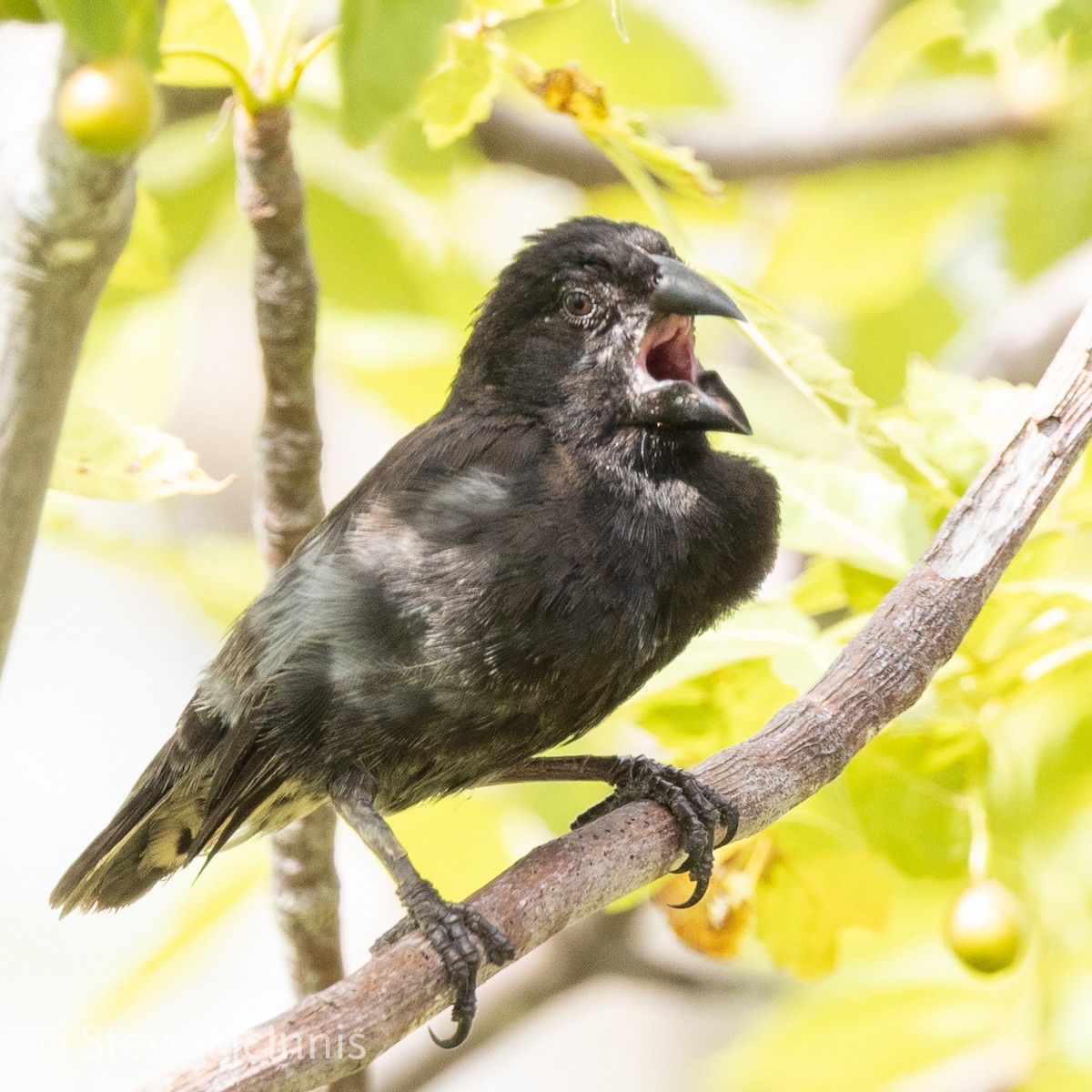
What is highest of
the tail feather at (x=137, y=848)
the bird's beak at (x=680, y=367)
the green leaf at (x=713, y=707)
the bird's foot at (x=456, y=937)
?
the bird's beak at (x=680, y=367)

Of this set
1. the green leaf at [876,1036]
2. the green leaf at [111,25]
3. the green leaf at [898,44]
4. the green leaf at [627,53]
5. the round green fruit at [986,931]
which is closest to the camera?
the green leaf at [111,25]

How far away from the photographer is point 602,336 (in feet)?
10.6

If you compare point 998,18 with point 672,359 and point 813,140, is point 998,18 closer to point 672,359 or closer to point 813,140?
point 672,359

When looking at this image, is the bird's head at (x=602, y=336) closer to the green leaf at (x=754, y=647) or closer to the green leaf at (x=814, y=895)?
the green leaf at (x=754, y=647)

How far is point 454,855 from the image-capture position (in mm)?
3668

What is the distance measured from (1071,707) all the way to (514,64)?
1801 mm

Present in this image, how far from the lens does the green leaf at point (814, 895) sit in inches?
120

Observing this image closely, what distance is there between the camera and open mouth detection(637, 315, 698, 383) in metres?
3.24

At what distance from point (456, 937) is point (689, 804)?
1.73 ft

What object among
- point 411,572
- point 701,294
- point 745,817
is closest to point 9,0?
point 411,572

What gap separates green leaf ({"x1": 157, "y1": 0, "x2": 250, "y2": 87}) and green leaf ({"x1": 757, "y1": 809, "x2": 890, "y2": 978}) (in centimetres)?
182

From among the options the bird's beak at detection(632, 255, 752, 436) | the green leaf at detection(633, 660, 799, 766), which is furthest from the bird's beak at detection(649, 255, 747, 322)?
the green leaf at detection(633, 660, 799, 766)

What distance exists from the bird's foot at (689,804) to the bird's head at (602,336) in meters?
0.68

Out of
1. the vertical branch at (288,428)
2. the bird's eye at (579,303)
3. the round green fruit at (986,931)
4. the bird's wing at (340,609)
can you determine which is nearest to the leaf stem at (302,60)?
the vertical branch at (288,428)
